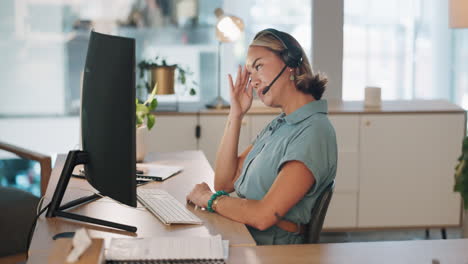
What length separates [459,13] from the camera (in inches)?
123

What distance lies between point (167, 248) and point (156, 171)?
1.16 m

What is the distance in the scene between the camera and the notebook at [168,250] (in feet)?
6.04

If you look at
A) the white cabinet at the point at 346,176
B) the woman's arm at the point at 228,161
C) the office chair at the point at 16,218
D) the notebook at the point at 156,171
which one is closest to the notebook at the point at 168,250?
the woman's arm at the point at 228,161

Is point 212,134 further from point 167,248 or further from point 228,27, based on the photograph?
point 167,248

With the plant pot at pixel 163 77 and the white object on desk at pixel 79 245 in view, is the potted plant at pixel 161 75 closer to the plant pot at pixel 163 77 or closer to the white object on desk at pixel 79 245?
the plant pot at pixel 163 77

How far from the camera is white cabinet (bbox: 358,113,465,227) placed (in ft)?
14.4

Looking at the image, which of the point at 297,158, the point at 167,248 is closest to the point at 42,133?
the point at 297,158

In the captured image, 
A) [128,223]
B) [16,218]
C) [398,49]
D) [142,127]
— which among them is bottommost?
[16,218]

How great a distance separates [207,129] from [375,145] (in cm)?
Answer: 104

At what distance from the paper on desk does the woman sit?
1.00ft

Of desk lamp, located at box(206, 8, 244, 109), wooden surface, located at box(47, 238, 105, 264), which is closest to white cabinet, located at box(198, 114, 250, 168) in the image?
desk lamp, located at box(206, 8, 244, 109)

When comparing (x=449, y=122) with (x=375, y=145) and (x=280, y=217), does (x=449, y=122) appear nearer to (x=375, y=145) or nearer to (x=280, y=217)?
(x=375, y=145)

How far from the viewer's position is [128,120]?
2008 mm

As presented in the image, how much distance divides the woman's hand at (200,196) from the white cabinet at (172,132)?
1854mm
